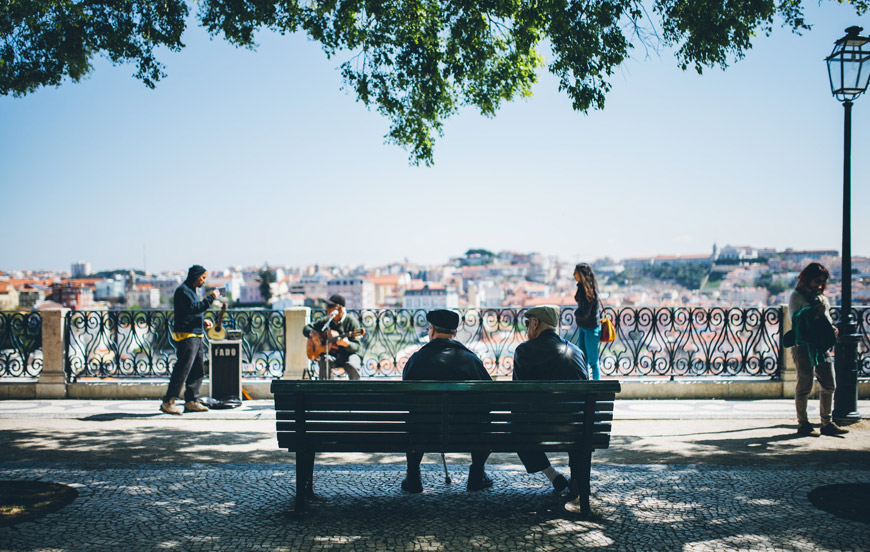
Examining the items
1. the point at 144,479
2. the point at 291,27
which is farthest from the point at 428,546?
the point at 291,27

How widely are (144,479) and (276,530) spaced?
1.73m

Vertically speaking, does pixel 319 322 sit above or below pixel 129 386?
above

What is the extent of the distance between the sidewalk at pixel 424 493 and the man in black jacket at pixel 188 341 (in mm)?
671

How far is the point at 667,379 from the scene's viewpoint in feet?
30.8

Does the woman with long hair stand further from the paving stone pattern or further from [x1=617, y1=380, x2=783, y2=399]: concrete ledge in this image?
the paving stone pattern

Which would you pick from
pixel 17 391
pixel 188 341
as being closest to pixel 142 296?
pixel 17 391

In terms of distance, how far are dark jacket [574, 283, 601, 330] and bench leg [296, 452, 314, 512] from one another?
4.76m

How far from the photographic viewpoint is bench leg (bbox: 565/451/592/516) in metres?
4.45

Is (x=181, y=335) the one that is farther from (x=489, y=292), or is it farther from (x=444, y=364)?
(x=489, y=292)

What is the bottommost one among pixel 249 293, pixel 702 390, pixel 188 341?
pixel 249 293

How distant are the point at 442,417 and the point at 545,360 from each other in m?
0.88

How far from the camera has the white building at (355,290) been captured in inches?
6407

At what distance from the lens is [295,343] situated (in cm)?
943

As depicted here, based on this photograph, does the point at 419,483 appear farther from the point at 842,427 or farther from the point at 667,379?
the point at 667,379
